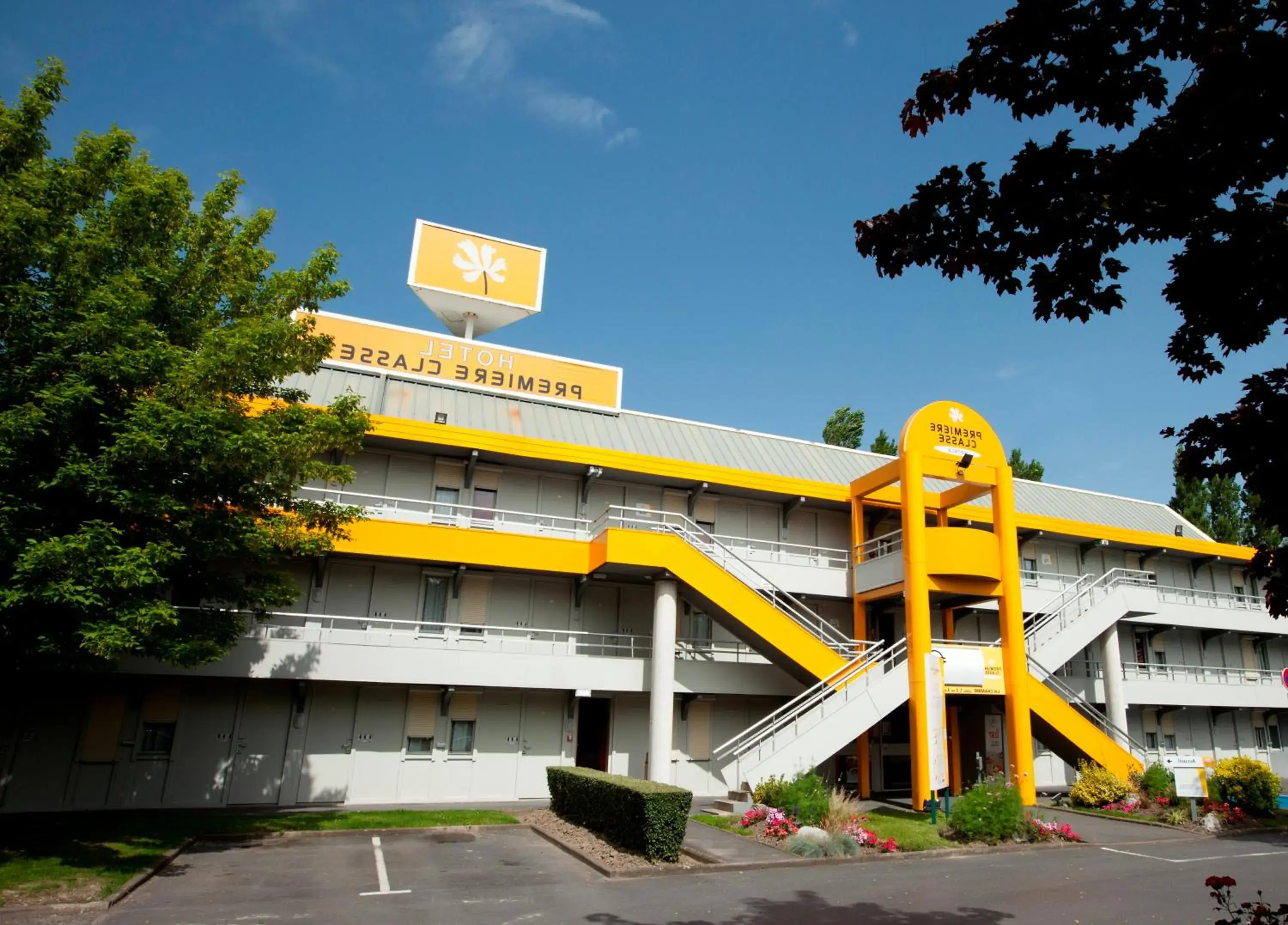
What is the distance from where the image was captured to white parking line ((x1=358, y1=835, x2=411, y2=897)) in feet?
39.5

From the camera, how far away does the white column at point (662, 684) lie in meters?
20.9

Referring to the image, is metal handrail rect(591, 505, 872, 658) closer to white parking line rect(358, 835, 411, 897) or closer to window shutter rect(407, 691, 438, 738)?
window shutter rect(407, 691, 438, 738)

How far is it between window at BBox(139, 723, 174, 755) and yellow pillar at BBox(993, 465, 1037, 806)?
2112cm

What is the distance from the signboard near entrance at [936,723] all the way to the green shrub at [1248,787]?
7872 mm

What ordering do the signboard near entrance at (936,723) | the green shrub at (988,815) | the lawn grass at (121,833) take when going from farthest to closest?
1. the signboard near entrance at (936,723)
2. the green shrub at (988,815)
3. the lawn grass at (121,833)

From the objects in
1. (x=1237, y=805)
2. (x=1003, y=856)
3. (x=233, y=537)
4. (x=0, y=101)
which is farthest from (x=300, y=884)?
(x=1237, y=805)

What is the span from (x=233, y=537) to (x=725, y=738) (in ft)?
51.5

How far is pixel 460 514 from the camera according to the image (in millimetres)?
23969

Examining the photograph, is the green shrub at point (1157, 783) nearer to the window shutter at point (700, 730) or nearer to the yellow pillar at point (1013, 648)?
the yellow pillar at point (1013, 648)

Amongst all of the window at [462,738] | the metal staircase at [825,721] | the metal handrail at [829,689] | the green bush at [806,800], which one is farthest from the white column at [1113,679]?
the window at [462,738]

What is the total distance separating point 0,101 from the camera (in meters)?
14.3

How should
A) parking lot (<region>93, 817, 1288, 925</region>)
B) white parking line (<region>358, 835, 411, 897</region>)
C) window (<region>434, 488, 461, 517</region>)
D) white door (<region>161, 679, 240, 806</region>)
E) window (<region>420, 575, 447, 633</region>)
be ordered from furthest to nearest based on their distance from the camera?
1. window (<region>434, 488, 461, 517</region>)
2. window (<region>420, 575, 447, 633</region>)
3. white door (<region>161, 679, 240, 806</region>)
4. white parking line (<region>358, 835, 411, 897</region>)
5. parking lot (<region>93, 817, 1288, 925</region>)

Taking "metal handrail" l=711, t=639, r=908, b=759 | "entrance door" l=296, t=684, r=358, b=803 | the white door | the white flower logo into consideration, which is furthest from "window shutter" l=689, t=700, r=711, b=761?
the white flower logo

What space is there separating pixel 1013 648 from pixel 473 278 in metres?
20.9
